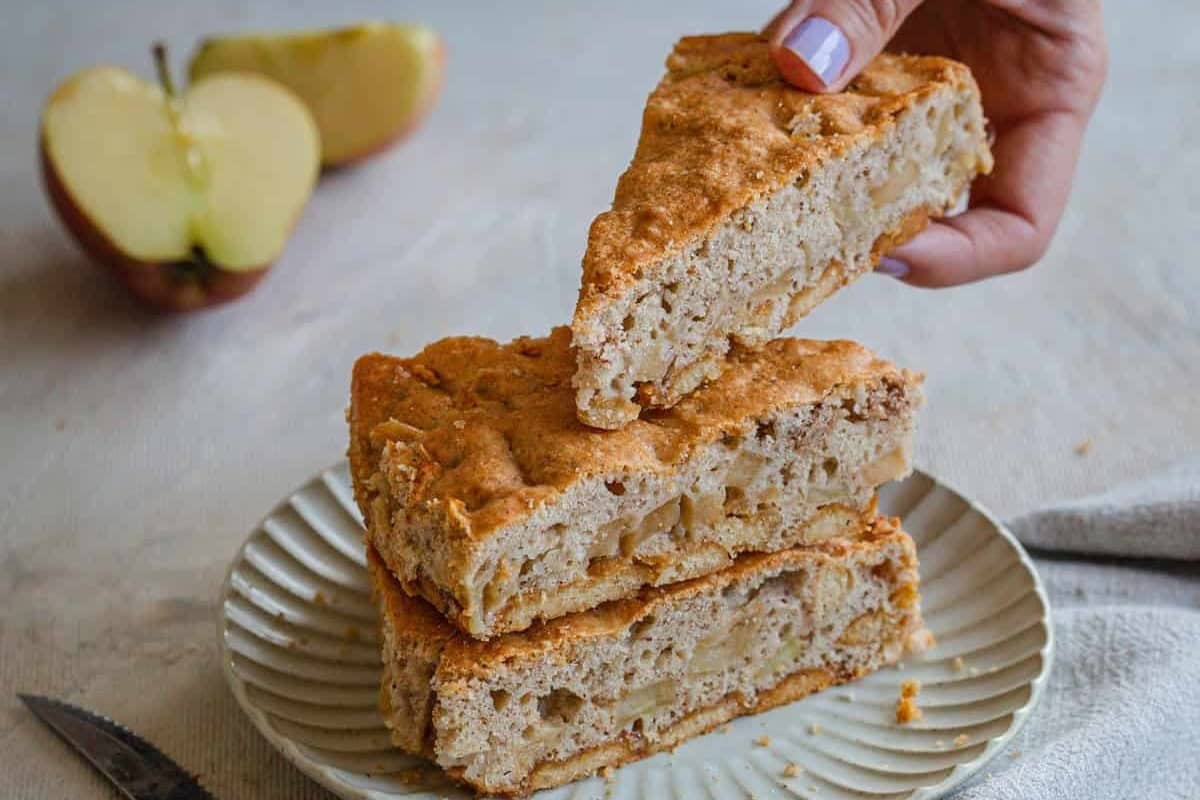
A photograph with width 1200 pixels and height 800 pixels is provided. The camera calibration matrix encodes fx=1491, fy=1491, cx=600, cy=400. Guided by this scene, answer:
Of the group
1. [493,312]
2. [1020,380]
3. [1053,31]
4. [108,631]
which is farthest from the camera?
[493,312]

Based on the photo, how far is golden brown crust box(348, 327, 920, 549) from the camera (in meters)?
2.19

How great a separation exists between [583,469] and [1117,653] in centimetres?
107

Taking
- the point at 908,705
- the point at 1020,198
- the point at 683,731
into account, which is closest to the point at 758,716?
the point at 683,731

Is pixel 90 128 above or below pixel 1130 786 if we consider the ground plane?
above

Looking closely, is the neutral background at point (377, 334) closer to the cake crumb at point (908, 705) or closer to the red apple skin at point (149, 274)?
the red apple skin at point (149, 274)

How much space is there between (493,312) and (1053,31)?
1.51 metres

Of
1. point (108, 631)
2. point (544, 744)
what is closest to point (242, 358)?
point (108, 631)

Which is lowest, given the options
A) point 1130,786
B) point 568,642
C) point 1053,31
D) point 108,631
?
point 108,631

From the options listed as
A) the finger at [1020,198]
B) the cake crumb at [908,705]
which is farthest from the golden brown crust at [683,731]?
the finger at [1020,198]

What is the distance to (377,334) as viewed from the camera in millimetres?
3762

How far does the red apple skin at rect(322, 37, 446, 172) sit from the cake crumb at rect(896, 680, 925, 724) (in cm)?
254

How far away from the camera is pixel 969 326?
379cm

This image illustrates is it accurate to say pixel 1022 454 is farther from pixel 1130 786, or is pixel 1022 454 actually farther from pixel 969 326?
pixel 1130 786

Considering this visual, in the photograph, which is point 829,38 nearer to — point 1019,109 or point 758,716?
point 1019,109
